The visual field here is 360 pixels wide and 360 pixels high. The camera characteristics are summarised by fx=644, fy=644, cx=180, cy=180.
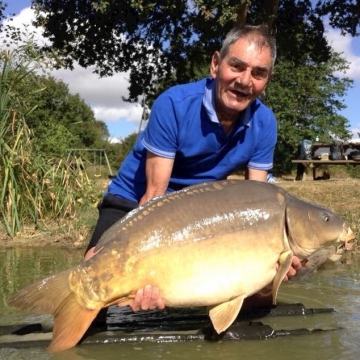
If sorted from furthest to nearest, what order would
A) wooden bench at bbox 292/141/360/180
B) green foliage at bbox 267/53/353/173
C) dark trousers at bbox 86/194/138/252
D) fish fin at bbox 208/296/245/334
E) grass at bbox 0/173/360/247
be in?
1. green foliage at bbox 267/53/353/173
2. wooden bench at bbox 292/141/360/180
3. grass at bbox 0/173/360/247
4. dark trousers at bbox 86/194/138/252
5. fish fin at bbox 208/296/245/334

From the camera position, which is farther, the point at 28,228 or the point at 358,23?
the point at 358,23

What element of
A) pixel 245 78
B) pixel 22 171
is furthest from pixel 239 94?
pixel 22 171

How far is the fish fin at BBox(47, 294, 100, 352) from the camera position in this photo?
2.77 m

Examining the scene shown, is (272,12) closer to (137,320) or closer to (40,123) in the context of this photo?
(40,123)

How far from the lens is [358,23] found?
56.6ft

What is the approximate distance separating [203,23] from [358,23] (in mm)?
4939

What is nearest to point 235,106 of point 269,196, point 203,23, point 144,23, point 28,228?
point 269,196

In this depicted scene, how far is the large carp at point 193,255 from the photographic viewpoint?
9.16 feet

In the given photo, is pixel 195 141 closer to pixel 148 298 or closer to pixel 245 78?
pixel 245 78

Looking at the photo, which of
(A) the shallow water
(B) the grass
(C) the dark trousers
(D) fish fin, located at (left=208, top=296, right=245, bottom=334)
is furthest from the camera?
(B) the grass

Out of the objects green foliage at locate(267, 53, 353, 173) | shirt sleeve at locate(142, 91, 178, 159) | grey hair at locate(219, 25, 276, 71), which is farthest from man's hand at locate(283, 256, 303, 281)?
green foliage at locate(267, 53, 353, 173)

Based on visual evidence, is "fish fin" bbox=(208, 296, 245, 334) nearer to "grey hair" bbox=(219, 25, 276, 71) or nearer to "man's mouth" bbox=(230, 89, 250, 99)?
"man's mouth" bbox=(230, 89, 250, 99)

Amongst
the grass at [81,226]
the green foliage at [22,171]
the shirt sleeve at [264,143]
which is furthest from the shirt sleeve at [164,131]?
the green foliage at [22,171]

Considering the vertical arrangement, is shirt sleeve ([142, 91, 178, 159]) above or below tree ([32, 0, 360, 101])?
below
